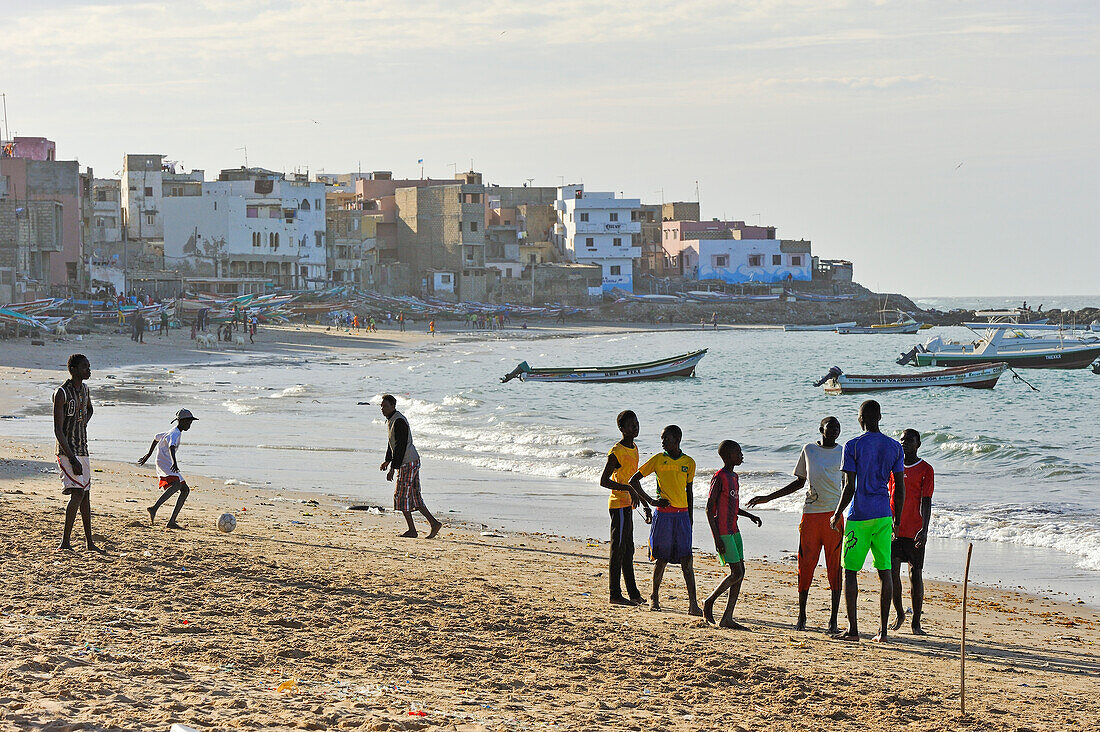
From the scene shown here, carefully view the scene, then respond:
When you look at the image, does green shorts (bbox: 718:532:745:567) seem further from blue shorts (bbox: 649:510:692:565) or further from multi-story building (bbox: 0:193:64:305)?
multi-story building (bbox: 0:193:64:305)

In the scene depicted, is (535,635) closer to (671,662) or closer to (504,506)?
(671,662)

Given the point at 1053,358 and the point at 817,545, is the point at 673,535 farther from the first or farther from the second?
the point at 1053,358

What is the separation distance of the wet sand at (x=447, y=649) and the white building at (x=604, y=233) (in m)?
86.3

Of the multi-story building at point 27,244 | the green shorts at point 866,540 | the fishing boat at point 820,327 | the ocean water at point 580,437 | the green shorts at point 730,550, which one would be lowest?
the ocean water at point 580,437

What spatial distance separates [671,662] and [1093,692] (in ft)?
7.91

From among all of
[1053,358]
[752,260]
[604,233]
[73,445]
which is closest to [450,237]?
[604,233]

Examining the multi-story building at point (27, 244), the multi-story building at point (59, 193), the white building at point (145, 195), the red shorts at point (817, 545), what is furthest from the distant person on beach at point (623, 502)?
the white building at point (145, 195)

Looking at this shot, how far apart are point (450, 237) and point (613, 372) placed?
4907cm

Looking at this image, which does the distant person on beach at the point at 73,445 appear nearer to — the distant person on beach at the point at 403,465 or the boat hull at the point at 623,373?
the distant person on beach at the point at 403,465

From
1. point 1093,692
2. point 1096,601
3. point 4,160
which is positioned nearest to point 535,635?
point 1093,692

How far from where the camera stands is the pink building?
102750 mm

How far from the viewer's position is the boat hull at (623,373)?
124ft

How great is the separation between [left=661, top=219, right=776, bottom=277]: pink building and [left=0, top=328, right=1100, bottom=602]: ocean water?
52.2 m

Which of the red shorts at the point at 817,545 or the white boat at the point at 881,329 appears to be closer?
the red shorts at the point at 817,545
